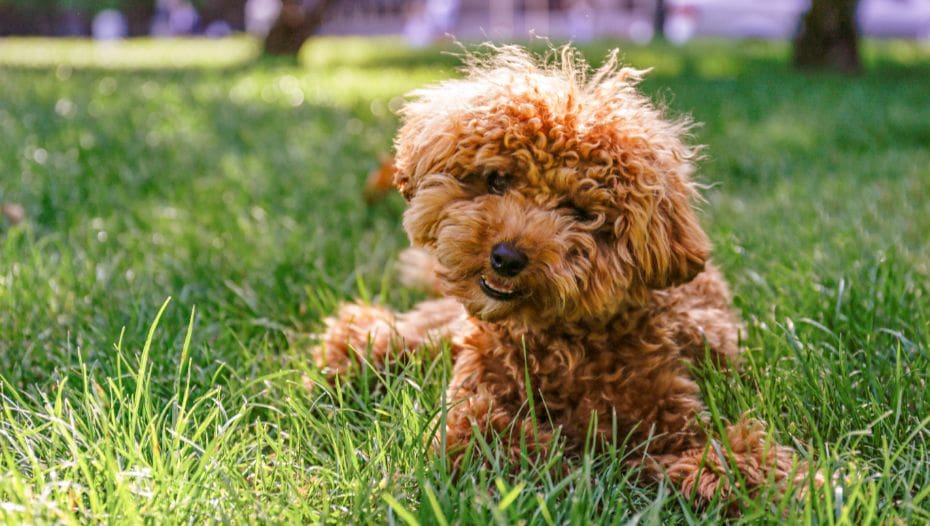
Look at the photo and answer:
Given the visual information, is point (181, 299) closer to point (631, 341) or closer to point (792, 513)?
point (631, 341)

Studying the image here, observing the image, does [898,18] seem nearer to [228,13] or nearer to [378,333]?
[228,13]

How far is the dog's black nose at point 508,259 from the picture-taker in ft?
7.88

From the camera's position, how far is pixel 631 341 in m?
2.61

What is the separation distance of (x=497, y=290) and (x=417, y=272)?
140 cm

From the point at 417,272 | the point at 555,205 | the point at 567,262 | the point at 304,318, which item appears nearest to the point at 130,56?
the point at 417,272

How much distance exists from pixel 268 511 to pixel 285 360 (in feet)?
3.62

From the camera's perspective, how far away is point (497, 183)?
261 cm

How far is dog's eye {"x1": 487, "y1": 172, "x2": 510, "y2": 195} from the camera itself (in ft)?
8.49

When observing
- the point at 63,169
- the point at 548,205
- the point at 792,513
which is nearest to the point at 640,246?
the point at 548,205

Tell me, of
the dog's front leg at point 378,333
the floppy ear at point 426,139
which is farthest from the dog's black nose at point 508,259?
the dog's front leg at point 378,333

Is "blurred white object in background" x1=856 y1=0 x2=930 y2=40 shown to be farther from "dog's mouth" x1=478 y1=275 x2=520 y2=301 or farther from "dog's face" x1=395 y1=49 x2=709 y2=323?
"dog's mouth" x1=478 y1=275 x2=520 y2=301

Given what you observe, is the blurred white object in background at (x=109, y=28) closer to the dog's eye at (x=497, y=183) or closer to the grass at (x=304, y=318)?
the grass at (x=304, y=318)

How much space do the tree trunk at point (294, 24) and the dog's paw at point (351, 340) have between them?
1236cm

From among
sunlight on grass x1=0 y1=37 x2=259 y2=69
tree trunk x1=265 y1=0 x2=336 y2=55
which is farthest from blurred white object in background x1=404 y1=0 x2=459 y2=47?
tree trunk x1=265 y1=0 x2=336 y2=55
